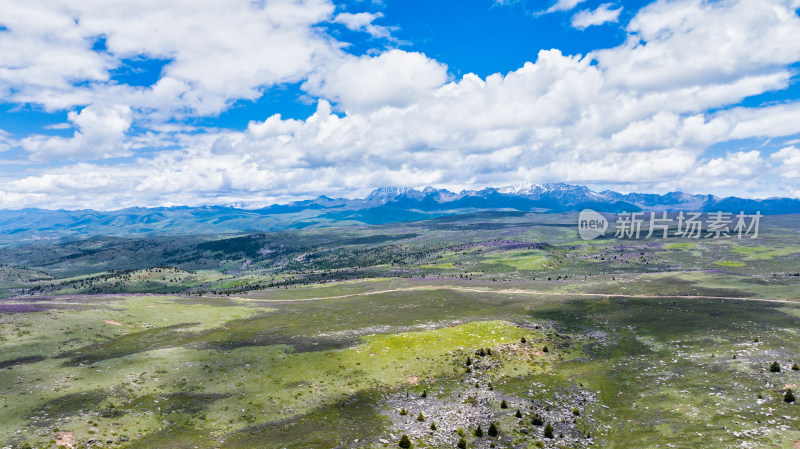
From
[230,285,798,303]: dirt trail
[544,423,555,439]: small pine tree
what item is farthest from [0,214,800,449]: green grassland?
[230,285,798,303]: dirt trail

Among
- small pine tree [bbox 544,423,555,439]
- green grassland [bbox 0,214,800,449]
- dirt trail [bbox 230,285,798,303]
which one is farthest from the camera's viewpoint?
dirt trail [bbox 230,285,798,303]

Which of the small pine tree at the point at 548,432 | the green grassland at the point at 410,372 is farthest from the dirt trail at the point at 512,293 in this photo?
the small pine tree at the point at 548,432

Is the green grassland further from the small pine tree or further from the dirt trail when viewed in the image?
the dirt trail

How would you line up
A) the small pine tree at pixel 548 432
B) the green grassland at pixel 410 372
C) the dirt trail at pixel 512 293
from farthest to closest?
1. the dirt trail at pixel 512 293
2. the small pine tree at pixel 548 432
3. the green grassland at pixel 410 372

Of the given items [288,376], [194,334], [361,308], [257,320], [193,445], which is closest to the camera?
[193,445]

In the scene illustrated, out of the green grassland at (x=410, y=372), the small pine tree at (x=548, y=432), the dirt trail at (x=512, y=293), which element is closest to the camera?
the green grassland at (x=410, y=372)

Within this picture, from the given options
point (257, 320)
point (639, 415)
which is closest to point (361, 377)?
point (639, 415)

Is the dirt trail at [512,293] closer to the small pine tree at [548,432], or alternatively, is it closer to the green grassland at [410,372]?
the green grassland at [410,372]

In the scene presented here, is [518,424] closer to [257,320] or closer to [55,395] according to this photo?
[55,395]

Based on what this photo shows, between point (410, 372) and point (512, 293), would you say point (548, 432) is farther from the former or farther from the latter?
point (512, 293)

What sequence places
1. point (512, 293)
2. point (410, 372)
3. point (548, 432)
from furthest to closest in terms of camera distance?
point (512, 293) → point (410, 372) → point (548, 432)

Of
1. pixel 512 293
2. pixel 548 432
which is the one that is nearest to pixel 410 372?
pixel 548 432
